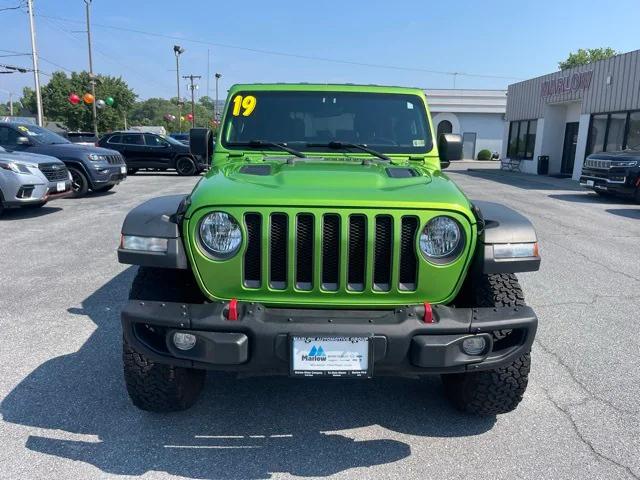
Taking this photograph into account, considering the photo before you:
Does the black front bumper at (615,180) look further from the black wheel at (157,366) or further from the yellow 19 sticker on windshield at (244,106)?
the black wheel at (157,366)

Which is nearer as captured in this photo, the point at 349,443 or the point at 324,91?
the point at 349,443

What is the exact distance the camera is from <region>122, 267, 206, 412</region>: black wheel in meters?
2.70

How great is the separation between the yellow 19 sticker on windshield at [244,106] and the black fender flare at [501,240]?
203 centimetres

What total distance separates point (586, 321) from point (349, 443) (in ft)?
9.32

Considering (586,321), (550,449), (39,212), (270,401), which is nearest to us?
(550,449)

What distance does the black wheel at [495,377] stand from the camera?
2.71m

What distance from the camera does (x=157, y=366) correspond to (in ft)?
8.94

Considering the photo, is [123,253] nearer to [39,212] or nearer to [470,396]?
[470,396]

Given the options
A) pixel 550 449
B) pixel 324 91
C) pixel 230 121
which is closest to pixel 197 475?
pixel 550 449

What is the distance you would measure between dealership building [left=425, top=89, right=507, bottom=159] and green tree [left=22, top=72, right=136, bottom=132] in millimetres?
30529

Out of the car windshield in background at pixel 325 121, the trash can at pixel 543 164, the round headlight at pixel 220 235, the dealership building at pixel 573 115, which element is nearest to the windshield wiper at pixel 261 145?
the car windshield in background at pixel 325 121

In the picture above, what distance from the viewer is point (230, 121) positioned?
4020mm

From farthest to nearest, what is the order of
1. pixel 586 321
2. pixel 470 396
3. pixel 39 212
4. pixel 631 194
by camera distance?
pixel 631 194, pixel 39 212, pixel 586 321, pixel 470 396

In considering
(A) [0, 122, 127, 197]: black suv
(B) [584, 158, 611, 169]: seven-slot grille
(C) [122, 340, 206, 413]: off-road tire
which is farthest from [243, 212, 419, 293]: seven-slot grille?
(B) [584, 158, 611, 169]: seven-slot grille
